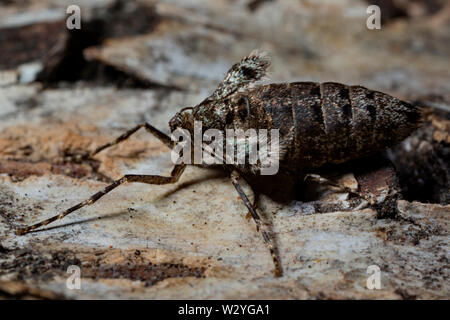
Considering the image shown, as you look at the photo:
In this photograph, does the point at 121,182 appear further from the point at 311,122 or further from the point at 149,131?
the point at 311,122

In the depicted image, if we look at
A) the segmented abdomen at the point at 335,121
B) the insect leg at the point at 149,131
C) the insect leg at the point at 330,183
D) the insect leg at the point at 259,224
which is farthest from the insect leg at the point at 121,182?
the insect leg at the point at 330,183

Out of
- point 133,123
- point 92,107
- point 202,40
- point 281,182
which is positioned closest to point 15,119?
point 92,107

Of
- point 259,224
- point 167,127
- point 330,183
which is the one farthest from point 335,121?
point 167,127

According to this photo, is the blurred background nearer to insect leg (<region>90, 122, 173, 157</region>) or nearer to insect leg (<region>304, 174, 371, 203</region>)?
insect leg (<region>90, 122, 173, 157</region>)

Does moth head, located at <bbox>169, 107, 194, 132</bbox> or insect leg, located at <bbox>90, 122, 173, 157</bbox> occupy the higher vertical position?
moth head, located at <bbox>169, 107, 194, 132</bbox>

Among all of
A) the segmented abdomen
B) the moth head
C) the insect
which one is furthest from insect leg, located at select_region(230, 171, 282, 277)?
the moth head
